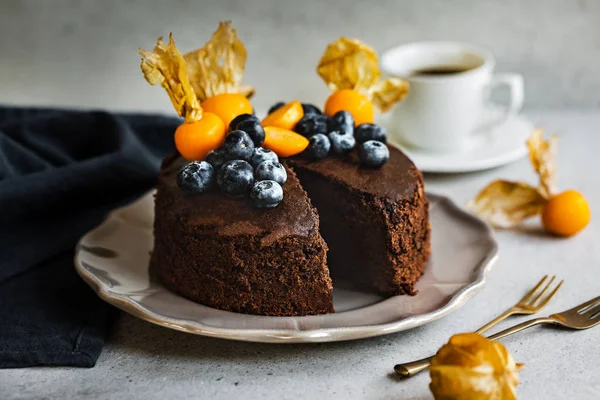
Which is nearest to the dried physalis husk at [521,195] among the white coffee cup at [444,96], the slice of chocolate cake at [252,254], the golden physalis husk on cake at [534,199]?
the golden physalis husk on cake at [534,199]

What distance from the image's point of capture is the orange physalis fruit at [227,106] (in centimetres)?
229

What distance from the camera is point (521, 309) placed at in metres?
2.13

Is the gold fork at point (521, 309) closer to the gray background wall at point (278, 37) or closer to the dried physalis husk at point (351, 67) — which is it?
the dried physalis husk at point (351, 67)

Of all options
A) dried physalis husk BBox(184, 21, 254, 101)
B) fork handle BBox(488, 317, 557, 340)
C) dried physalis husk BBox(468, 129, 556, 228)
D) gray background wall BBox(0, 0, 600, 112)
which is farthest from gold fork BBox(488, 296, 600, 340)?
gray background wall BBox(0, 0, 600, 112)

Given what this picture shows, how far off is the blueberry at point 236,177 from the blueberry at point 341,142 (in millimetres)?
319

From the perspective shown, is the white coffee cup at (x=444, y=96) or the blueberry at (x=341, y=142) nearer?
the blueberry at (x=341, y=142)

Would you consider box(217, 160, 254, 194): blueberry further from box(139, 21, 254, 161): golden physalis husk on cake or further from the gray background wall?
the gray background wall

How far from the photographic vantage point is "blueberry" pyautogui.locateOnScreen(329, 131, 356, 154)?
2.26 m

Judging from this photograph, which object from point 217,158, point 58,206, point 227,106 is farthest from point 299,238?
point 58,206

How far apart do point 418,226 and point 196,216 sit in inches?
25.4

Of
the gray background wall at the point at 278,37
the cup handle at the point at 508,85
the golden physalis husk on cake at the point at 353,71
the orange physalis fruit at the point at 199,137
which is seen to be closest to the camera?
the orange physalis fruit at the point at 199,137

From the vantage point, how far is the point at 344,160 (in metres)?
2.27

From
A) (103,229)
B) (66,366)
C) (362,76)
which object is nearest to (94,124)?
(103,229)

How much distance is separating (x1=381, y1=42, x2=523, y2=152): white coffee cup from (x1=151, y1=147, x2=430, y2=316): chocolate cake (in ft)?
2.50
